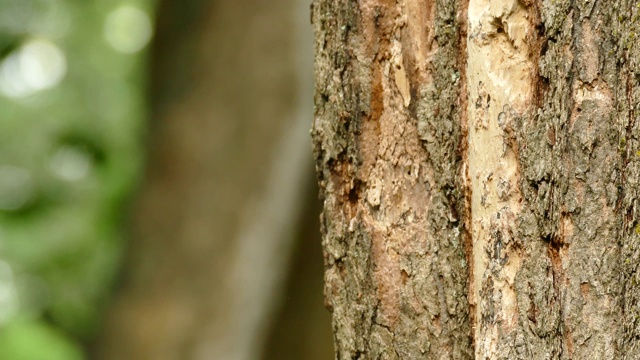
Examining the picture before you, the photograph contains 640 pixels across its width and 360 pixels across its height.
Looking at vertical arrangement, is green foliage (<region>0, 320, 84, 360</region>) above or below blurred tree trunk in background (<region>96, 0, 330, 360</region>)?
below

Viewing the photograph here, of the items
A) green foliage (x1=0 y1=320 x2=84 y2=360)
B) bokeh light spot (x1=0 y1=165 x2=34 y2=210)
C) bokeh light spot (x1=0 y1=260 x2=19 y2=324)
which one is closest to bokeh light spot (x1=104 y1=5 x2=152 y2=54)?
bokeh light spot (x1=0 y1=165 x2=34 y2=210)

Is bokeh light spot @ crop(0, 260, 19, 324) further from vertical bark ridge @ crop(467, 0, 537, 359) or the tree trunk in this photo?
vertical bark ridge @ crop(467, 0, 537, 359)

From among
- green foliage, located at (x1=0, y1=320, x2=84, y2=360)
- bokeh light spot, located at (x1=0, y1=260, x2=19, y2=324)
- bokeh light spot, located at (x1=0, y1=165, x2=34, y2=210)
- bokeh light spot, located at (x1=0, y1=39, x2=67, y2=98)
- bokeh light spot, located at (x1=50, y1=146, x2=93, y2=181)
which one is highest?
bokeh light spot, located at (x1=0, y1=39, x2=67, y2=98)

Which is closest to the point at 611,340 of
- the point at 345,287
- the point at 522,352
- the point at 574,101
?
the point at 522,352

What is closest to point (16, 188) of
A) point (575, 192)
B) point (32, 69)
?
point (32, 69)

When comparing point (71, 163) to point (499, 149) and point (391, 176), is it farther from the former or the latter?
point (499, 149)

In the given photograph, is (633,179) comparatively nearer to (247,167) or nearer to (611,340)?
(611,340)

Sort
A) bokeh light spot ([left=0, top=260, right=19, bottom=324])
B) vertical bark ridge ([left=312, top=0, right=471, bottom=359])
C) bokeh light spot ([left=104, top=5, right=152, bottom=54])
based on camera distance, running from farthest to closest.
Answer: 1. bokeh light spot ([left=104, top=5, right=152, bottom=54])
2. bokeh light spot ([left=0, top=260, right=19, bottom=324])
3. vertical bark ridge ([left=312, top=0, right=471, bottom=359])
